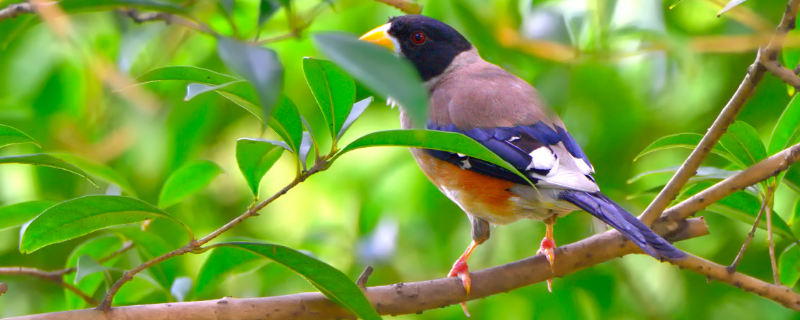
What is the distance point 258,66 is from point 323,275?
0.78 meters

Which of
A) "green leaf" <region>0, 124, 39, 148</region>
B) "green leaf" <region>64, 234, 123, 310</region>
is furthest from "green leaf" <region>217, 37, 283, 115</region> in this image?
"green leaf" <region>64, 234, 123, 310</region>

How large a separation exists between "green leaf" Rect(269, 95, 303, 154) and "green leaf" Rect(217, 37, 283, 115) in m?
0.56

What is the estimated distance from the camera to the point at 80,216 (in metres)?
1.57

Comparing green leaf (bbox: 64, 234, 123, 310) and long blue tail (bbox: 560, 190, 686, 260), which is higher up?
long blue tail (bbox: 560, 190, 686, 260)

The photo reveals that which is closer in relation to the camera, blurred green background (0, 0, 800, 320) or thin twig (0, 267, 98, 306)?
thin twig (0, 267, 98, 306)

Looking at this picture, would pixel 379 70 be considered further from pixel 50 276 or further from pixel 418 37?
pixel 418 37

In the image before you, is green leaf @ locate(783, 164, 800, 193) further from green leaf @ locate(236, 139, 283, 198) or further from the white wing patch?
green leaf @ locate(236, 139, 283, 198)

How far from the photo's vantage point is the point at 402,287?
1838 mm

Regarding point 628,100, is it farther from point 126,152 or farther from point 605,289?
point 126,152

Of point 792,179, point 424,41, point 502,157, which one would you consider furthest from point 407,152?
point 792,179

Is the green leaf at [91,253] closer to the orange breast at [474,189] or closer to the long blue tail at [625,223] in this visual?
the orange breast at [474,189]

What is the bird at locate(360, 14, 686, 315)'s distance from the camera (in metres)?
2.21

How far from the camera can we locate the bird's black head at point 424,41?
118 inches

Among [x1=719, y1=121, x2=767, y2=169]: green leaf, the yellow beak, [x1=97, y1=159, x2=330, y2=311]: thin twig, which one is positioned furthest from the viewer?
the yellow beak
